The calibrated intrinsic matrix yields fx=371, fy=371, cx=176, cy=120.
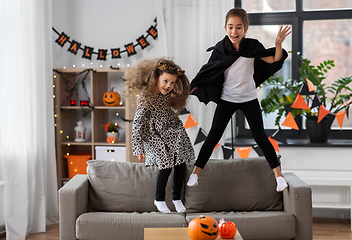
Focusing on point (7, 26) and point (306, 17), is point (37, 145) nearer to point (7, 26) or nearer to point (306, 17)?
point (7, 26)

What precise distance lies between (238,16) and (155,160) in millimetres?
1115

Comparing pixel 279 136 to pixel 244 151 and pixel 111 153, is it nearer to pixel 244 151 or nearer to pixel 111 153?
pixel 244 151

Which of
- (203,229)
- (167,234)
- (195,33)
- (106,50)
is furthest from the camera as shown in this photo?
(106,50)

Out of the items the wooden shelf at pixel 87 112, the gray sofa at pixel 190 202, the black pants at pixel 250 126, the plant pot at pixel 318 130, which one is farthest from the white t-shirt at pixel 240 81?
the wooden shelf at pixel 87 112

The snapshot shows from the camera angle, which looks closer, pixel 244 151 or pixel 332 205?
pixel 332 205

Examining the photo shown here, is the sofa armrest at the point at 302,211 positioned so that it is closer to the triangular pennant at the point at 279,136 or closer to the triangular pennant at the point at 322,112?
the triangular pennant at the point at 279,136

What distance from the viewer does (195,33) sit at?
12.1 ft

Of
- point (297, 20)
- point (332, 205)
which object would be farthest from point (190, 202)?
point (297, 20)

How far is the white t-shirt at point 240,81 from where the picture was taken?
8.53 feet

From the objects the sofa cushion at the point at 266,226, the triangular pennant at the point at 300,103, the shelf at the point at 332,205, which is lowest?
the shelf at the point at 332,205

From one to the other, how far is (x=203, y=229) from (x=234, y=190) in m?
0.95

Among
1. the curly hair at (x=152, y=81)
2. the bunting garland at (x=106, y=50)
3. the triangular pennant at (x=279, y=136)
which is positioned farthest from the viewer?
the bunting garland at (x=106, y=50)

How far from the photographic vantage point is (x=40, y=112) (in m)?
3.51

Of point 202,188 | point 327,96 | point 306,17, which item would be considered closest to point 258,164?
point 202,188
